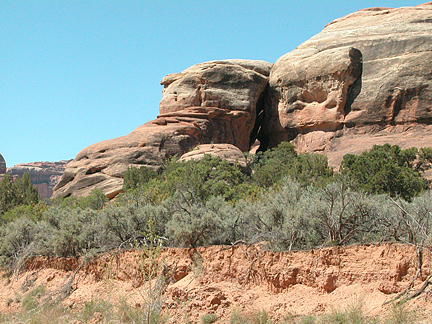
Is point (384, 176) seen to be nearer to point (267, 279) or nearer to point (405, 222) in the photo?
point (405, 222)

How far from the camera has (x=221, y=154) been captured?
2794 centimetres

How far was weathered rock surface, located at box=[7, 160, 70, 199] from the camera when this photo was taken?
4053 inches

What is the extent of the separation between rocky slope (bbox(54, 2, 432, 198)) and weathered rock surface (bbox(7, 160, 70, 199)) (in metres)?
75.3

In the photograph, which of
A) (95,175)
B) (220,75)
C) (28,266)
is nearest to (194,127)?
(220,75)

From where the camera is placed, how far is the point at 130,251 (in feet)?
44.3

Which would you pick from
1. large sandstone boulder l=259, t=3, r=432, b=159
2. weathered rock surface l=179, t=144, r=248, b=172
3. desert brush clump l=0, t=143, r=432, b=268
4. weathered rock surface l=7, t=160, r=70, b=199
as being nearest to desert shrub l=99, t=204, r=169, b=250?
desert brush clump l=0, t=143, r=432, b=268

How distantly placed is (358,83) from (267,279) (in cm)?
2376

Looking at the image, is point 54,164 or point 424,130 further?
point 54,164

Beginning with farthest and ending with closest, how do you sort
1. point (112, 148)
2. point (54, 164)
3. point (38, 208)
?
point (54, 164) < point (112, 148) < point (38, 208)

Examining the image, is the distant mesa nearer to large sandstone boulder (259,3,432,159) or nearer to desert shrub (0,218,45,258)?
large sandstone boulder (259,3,432,159)

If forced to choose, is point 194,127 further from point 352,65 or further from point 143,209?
point 143,209

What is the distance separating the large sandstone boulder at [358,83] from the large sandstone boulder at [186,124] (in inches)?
97.4

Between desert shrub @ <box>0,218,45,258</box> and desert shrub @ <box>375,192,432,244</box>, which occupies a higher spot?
desert shrub @ <box>375,192,432,244</box>

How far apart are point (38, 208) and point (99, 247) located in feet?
35.3
